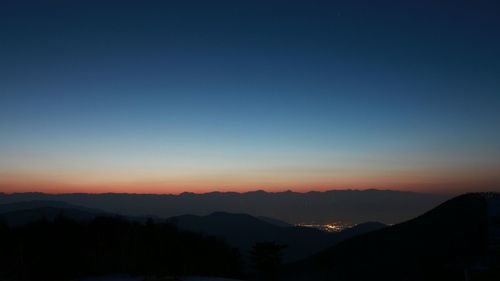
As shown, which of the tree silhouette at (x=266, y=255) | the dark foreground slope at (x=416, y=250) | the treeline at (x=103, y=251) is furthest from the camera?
the dark foreground slope at (x=416, y=250)

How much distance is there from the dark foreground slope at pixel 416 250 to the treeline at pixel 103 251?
32.3 meters

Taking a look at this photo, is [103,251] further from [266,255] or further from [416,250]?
[416,250]

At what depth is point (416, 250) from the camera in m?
98.6

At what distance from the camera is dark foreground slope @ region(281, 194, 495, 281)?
8706cm

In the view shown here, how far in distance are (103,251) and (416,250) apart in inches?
2649

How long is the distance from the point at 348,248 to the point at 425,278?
3651cm

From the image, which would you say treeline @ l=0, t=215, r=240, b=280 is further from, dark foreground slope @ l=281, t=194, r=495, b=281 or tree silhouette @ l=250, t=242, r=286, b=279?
dark foreground slope @ l=281, t=194, r=495, b=281

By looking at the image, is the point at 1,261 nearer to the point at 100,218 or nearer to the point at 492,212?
the point at 100,218

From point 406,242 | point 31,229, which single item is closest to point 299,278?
point 406,242

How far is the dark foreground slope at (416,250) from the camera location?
87062 millimetres

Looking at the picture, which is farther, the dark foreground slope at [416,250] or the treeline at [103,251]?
the dark foreground slope at [416,250]

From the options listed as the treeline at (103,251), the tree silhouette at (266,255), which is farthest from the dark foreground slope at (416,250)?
the treeline at (103,251)

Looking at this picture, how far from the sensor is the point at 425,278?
3123 inches

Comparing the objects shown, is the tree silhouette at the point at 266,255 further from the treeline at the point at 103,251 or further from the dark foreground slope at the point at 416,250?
the dark foreground slope at the point at 416,250
